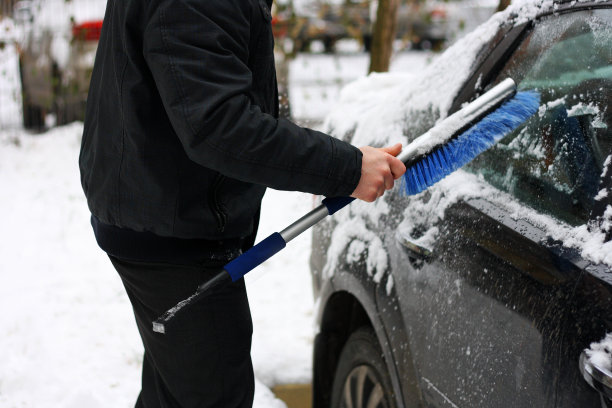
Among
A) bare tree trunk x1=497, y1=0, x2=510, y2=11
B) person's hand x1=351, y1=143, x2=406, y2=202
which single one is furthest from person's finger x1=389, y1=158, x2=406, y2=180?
bare tree trunk x1=497, y1=0, x2=510, y2=11

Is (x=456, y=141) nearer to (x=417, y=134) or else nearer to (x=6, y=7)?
(x=417, y=134)

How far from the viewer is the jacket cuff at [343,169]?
153 centimetres

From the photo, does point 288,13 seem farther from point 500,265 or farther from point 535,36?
point 500,265

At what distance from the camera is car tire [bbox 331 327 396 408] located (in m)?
2.01

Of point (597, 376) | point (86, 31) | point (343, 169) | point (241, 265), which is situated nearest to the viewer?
point (597, 376)

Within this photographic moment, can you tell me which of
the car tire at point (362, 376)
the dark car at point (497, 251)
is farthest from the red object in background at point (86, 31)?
the car tire at point (362, 376)

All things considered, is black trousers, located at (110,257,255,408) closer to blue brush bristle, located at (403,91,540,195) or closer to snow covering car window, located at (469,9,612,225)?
blue brush bristle, located at (403,91,540,195)

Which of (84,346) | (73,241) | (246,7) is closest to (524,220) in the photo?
(246,7)

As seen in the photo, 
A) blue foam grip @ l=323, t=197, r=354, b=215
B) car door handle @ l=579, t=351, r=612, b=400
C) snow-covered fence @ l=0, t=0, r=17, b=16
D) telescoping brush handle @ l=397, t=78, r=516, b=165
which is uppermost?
telescoping brush handle @ l=397, t=78, r=516, b=165

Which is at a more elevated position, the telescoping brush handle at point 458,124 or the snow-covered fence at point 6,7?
the telescoping brush handle at point 458,124

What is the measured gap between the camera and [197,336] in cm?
174

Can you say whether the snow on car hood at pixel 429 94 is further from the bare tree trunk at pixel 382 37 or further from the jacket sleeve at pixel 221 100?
the bare tree trunk at pixel 382 37

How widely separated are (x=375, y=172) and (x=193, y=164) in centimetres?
43

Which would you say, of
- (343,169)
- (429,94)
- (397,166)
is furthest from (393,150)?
(429,94)
